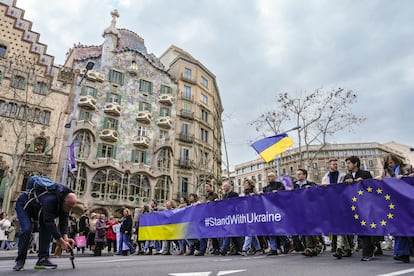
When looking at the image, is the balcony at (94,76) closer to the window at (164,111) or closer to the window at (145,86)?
the window at (145,86)

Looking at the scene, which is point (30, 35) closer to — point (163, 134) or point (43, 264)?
point (163, 134)

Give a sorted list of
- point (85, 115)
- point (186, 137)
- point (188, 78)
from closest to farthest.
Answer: point (85, 115) → point (186, 137) → point (188, 78)

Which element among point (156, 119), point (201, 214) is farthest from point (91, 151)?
point (201, 214)

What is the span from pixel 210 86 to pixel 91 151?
70.0 feet

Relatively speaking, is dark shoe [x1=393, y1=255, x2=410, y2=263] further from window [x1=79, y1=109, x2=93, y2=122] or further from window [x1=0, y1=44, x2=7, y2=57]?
window [x1=0, y1=44, x2=7, y2=57]

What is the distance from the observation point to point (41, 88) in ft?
97.2

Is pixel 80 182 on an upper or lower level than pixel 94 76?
lower

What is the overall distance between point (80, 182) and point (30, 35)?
50.4 ft

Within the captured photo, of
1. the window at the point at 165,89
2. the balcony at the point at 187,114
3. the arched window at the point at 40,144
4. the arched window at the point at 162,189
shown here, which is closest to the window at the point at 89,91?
the arched window at the point at 40,144

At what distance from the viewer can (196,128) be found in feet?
135

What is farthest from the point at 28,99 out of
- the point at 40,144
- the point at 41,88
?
the point at 40,144

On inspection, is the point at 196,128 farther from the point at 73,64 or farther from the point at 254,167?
the point at 254,167

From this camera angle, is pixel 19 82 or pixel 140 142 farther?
pixel 140 142

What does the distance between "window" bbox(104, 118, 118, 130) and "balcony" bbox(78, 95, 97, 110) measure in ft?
6.42
